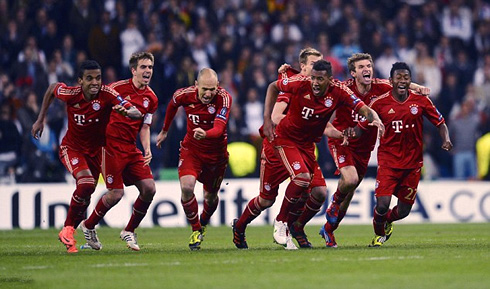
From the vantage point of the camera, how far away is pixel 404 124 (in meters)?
13.8

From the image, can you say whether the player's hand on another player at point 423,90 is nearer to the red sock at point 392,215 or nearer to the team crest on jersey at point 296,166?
the red sock at point 392,215

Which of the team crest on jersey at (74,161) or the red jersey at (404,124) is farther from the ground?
the red jersey at (404,124)

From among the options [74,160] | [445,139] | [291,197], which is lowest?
[291,197]

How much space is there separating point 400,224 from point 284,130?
8231 mm

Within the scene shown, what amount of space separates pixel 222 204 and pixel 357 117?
698 cm

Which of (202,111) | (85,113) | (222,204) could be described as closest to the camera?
(85,113)

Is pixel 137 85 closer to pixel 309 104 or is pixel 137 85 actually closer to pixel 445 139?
pixel 309 104

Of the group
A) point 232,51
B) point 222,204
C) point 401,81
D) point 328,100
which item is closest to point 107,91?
point 328,100

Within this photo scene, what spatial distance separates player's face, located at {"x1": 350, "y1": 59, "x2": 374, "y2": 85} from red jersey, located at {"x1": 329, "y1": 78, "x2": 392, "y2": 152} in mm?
144

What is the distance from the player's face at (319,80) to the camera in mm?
12938

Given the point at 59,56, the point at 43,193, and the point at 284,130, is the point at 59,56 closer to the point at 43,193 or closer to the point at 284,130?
the point at 43,193

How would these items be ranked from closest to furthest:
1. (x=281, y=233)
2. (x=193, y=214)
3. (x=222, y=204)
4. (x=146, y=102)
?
(x=281, y=233) < (x=193, y=214) < (x=146, y=102) < (x=222, y=204)

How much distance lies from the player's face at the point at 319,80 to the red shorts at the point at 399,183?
5.10 feet

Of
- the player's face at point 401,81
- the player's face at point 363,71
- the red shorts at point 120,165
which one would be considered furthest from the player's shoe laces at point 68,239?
the player's face at point 401,81
